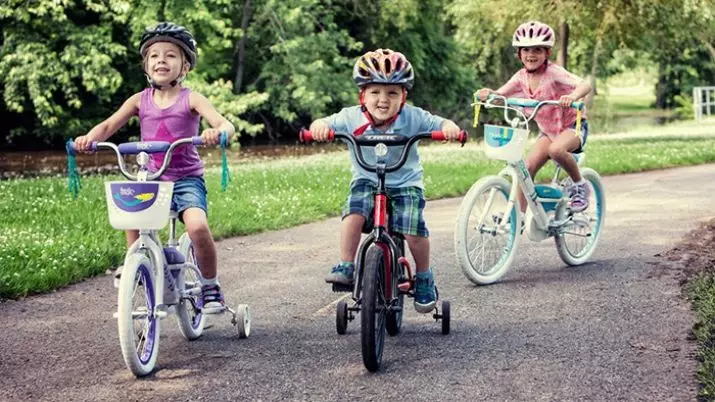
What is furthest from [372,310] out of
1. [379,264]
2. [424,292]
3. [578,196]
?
[578,196]

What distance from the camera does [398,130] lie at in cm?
586

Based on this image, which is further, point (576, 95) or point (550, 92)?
point (550, 92)

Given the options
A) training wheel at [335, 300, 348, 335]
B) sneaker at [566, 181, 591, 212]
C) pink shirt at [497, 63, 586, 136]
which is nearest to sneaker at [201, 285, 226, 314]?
training wheel at [335, 300, 348, 335]

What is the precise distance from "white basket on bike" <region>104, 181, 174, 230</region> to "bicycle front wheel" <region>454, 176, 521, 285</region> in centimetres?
290

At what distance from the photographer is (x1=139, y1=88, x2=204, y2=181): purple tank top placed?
5.80 m

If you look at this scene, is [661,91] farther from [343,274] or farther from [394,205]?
[343,274]

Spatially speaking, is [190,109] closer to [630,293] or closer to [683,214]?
[630,293]

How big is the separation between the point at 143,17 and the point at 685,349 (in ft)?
86.2

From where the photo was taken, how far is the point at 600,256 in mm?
9258

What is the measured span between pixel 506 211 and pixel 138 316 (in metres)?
3.54

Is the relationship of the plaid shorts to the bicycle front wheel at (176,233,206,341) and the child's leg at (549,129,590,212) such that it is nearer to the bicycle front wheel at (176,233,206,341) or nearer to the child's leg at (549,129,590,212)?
the bicycle front wheel at (176,233,206,341)

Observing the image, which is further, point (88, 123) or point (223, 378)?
point (88, 123)

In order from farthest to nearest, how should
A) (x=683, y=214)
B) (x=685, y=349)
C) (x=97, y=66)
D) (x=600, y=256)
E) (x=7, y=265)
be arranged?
(x=97, y=66) < (x=683, y=214) < (x=600, y=256) < (x=7, y=265) < (x=685, y=349)

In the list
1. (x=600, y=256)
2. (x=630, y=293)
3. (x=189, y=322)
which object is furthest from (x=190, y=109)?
(x=600, y=256)
